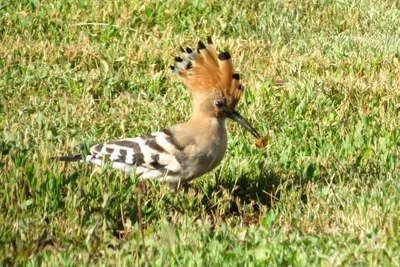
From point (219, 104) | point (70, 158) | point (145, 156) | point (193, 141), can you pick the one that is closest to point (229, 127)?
point (219, 104)

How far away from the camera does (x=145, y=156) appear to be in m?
5.86

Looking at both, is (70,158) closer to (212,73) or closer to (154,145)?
(154,145)

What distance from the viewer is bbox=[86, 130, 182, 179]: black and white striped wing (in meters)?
5.83

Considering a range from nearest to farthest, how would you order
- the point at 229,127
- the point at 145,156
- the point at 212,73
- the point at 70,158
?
the point at 70,158, the point at 145,156, the point at 212,73, the point at 229,127

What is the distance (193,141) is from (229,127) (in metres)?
1.37

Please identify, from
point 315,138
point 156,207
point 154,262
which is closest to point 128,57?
point 315,138

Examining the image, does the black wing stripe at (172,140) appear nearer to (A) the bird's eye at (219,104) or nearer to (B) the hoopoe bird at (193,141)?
(B) the hoopoe bird at (193,141)

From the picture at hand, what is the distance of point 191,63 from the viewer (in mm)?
6137

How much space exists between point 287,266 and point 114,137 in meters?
2.78

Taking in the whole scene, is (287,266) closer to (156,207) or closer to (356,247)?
(356,247)

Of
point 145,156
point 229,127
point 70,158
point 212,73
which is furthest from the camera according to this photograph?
point 229,127

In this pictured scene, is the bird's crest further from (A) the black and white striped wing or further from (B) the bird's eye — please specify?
(A) the black and white striped wing

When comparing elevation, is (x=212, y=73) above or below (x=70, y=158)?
above

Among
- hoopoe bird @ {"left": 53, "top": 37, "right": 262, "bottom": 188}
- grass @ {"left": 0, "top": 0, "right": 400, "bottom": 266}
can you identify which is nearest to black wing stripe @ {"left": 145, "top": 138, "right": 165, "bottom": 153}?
hoopoe bird @ {"left": 53, "top": 37, "right": 262, "bottom": 188}
